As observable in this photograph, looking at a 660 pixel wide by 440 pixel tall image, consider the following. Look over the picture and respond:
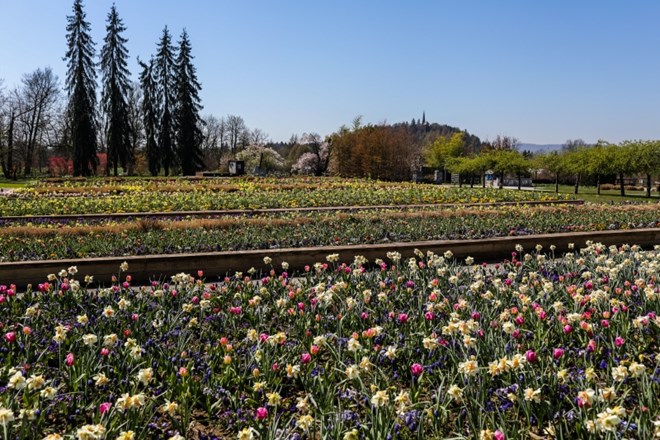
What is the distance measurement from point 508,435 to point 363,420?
2.70 feet

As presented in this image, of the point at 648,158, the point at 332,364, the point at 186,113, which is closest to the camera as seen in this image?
the point at 332,364

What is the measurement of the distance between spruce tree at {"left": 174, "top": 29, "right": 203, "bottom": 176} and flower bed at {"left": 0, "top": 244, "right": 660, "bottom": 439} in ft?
144

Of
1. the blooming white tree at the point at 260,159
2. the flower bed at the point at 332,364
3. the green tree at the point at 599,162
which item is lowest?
the flower bed at the point at 332,364

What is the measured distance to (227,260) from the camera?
8078 mm

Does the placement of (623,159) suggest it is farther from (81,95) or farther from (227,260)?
(81,95)

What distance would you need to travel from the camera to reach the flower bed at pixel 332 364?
3018 mm

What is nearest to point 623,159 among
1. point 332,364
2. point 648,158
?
point 648,158

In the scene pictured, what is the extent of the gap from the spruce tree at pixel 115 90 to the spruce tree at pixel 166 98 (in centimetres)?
351

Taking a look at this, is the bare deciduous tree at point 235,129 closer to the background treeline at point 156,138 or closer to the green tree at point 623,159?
the background treeline at point 156,138

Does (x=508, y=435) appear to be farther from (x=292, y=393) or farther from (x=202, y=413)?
(x=202, y=413)

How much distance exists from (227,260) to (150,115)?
4461 cm

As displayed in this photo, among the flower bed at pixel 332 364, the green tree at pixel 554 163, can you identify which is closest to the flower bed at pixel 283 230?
the flower bed at pixel 332 364

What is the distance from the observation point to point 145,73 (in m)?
49.8

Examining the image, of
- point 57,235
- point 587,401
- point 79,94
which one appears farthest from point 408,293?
point 79,94
